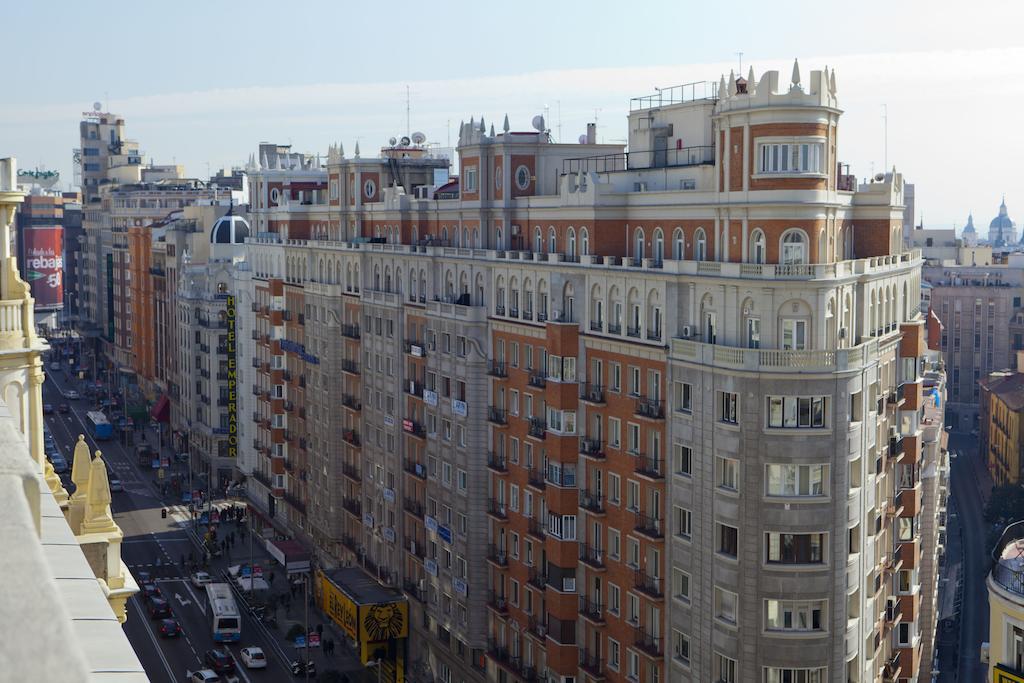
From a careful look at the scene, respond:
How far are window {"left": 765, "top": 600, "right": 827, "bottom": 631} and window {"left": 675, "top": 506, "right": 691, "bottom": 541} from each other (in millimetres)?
6152

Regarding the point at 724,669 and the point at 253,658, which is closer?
the point at 724,669

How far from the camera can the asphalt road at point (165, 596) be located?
10788 cm

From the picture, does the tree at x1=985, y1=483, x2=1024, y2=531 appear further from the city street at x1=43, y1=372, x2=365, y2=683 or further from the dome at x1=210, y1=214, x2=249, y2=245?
the dome at x1=210, y1=214, x2=249, y2=245

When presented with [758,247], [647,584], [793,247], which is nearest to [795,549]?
[647,584]

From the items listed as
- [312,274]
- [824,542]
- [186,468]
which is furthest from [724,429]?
[186,468]

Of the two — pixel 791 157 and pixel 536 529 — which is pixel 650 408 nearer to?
pixel 791 157

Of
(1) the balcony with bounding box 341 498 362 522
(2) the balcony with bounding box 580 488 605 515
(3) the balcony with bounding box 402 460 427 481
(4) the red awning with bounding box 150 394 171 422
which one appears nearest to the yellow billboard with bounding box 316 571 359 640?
(1) the balcony with bounding box 341 498 362 522

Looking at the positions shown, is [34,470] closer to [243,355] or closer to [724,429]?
[724,429]

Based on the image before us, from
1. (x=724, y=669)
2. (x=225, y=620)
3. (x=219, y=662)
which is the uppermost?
(x=724, y=669)

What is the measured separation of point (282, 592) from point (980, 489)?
351 feet

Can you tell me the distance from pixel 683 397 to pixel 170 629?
6442 cm

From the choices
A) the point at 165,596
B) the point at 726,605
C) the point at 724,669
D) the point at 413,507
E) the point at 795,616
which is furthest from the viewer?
the point at 165,596

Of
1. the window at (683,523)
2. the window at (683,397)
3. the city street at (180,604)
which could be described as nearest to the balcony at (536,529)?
the window at (683,523)

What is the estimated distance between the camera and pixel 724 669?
66062 millimetres
